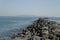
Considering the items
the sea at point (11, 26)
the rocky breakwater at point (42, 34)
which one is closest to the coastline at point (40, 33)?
the rocky breakwater at point (42, 34)

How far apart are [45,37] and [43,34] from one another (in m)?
0.71

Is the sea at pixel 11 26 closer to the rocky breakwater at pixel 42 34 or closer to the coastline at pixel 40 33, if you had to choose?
the coastline at pixel 40 33

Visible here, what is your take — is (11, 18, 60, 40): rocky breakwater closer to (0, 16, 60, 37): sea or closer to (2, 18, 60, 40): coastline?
(2, 18, 60, 40): coastline

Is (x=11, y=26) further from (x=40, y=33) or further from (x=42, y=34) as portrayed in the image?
(x=42, y=34)

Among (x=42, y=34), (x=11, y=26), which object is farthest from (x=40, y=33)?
(x=11, y=26)

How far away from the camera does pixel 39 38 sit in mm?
12359

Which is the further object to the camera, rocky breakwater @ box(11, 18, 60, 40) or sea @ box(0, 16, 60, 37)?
sea @ box(0, 16, 60, 37)

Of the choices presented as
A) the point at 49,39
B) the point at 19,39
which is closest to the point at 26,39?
the point at 19,39

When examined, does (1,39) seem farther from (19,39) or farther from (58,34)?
(58,34)

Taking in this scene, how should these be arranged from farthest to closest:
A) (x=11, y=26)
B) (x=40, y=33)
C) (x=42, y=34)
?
(x=11, y=26) < (x=40, y=33) < (x=42, y=34)

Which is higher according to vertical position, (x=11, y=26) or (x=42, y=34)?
(x=42, y=34)

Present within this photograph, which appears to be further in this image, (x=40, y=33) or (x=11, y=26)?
(x=11, y=26)

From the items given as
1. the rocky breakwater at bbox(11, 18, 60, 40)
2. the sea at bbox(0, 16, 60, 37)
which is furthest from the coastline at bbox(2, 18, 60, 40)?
the sea at bbox(0, 16, 60, 37)

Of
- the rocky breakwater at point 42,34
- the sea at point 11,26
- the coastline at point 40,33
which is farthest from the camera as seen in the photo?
the sea at point 11,26
